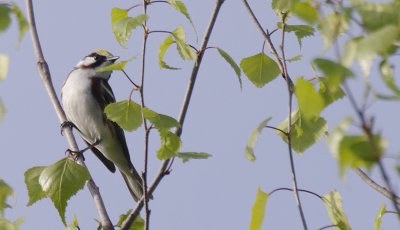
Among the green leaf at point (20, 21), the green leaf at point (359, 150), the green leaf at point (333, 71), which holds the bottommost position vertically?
the green leaf at point (359, 150)

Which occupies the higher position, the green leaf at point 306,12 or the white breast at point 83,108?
the green leaf at point 306,12

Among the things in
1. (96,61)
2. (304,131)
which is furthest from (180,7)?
(96,61)

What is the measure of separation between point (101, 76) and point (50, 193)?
4.42 metres

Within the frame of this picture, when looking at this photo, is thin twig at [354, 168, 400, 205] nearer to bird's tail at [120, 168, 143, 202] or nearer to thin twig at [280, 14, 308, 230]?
thin twig at [280, 14, 308, 230]

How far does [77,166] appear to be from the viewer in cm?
370

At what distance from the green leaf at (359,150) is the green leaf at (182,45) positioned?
6.10 ft

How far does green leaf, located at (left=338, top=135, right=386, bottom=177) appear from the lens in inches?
61.6

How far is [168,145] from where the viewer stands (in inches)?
129

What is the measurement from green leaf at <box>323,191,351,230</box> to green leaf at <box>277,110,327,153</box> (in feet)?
1.04

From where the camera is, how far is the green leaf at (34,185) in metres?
3.74

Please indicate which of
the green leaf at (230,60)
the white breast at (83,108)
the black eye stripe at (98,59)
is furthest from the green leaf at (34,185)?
the black eye stripe at (98,59)

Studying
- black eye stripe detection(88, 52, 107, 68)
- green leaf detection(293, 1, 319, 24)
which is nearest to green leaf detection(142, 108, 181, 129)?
green leaf detection(293, 1, 319, 24)

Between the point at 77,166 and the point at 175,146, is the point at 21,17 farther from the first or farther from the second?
the point at 77,166

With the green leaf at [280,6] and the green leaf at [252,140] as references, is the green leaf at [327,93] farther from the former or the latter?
the green leaf at [252,140]
